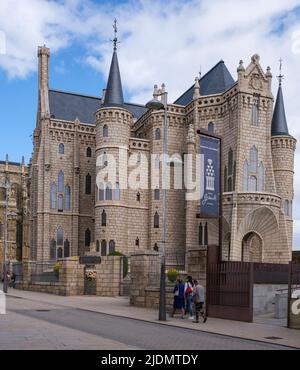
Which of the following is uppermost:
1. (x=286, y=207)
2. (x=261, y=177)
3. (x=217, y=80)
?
(x=217, y=80)

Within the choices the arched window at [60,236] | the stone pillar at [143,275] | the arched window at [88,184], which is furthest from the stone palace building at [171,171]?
the stone pillar at [143,275]

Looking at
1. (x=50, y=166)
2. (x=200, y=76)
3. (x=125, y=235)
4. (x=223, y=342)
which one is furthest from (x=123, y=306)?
(x=200, y=76)

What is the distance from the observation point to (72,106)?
202 feet

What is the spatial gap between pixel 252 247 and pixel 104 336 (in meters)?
31.3

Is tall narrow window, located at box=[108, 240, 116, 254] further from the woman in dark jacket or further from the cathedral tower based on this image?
the woman in dark jacket

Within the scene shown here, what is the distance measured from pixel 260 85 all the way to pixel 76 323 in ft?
106

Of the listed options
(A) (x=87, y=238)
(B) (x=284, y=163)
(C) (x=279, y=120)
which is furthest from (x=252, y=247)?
(A) (x=87, y=238)

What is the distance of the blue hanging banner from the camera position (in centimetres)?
2061

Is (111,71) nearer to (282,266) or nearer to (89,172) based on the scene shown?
(89,172)

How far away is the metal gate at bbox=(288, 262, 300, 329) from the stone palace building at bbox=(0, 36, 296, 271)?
1798cm

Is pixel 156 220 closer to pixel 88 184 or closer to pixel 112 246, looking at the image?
pixel 112 246

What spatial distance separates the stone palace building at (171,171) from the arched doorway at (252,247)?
0.27 feet

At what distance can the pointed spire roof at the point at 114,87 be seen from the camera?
5062 cm

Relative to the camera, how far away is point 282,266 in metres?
25.1
